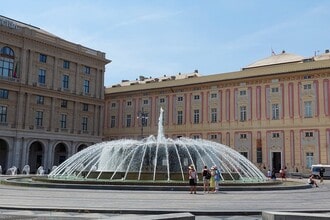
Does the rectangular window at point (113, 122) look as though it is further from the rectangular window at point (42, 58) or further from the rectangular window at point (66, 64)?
the rectangular window at point (42, 58)

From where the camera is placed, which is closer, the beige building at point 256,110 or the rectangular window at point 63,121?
the beige building at point 256,110

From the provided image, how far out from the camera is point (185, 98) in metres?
50.8

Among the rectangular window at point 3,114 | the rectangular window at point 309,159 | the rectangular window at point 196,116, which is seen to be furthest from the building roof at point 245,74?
the rectangular window at point 3,114

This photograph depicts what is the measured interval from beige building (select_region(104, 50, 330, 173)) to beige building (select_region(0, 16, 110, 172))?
5912 millimetres

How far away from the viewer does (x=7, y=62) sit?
142ft

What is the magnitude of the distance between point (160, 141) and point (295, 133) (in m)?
25.2

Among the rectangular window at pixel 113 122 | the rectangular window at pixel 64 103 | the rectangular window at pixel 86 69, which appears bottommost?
the rectangular window at pixel 113 122

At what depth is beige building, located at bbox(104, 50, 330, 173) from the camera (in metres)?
41.2

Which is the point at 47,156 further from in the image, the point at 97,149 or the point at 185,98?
the point at 97,149

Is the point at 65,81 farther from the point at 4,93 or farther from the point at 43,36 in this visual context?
the point at 4,93

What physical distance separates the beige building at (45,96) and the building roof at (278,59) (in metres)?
20.7

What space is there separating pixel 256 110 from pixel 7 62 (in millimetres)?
27477

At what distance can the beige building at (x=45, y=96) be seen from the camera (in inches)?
1694

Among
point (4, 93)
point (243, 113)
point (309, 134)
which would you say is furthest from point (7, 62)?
point (309, 134)
